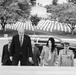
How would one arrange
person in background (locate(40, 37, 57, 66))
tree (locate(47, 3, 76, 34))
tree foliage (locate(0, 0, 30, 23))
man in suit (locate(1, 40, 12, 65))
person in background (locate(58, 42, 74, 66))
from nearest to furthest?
1. person in background (locate(58, 42, 74, 66))
2. person in background (locate(40, 37, 57, 66))
3. man in suit (locate(1, 40, 12, 65))
4. tree foliage (locate(0, 0, 30, 23))
5. tree (locate(47, 3, 76, 34))

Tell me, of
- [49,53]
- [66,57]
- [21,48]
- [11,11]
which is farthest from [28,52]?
[11,11]

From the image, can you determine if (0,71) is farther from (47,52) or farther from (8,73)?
(47,52)

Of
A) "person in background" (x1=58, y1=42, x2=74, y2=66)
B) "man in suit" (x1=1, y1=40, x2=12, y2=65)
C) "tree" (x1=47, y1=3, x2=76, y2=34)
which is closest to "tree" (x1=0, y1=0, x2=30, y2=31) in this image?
"tree" (x1=47, y1=3, x2=76, y2=34)

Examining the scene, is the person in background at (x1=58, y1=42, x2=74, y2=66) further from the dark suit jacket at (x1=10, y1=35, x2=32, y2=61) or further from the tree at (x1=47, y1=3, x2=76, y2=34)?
the tree at (x1=47, y1=3, x2=76, y2=34)

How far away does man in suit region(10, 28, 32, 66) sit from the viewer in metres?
5.39

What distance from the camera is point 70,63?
5387 millimetres

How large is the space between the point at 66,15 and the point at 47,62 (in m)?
28.7

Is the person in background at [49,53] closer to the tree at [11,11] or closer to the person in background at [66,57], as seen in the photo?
the person in background at [66,57]

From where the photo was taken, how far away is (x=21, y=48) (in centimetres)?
542

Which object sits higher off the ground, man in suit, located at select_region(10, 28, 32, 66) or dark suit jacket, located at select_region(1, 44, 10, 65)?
man in suit, located at select_region(10, 28, 32, 66)

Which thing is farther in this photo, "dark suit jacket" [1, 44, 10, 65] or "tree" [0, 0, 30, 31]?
"tree" [0, 0, 30, 31]

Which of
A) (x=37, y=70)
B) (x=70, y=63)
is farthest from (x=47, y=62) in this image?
(x=37, y=70)

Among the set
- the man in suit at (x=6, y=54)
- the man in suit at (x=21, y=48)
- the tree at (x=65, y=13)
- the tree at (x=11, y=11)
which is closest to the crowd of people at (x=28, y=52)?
the man in suit at (x=21, y=48)

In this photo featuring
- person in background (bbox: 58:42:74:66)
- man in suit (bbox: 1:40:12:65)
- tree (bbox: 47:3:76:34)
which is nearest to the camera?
person in background (bbox: 58:42:74:66)
